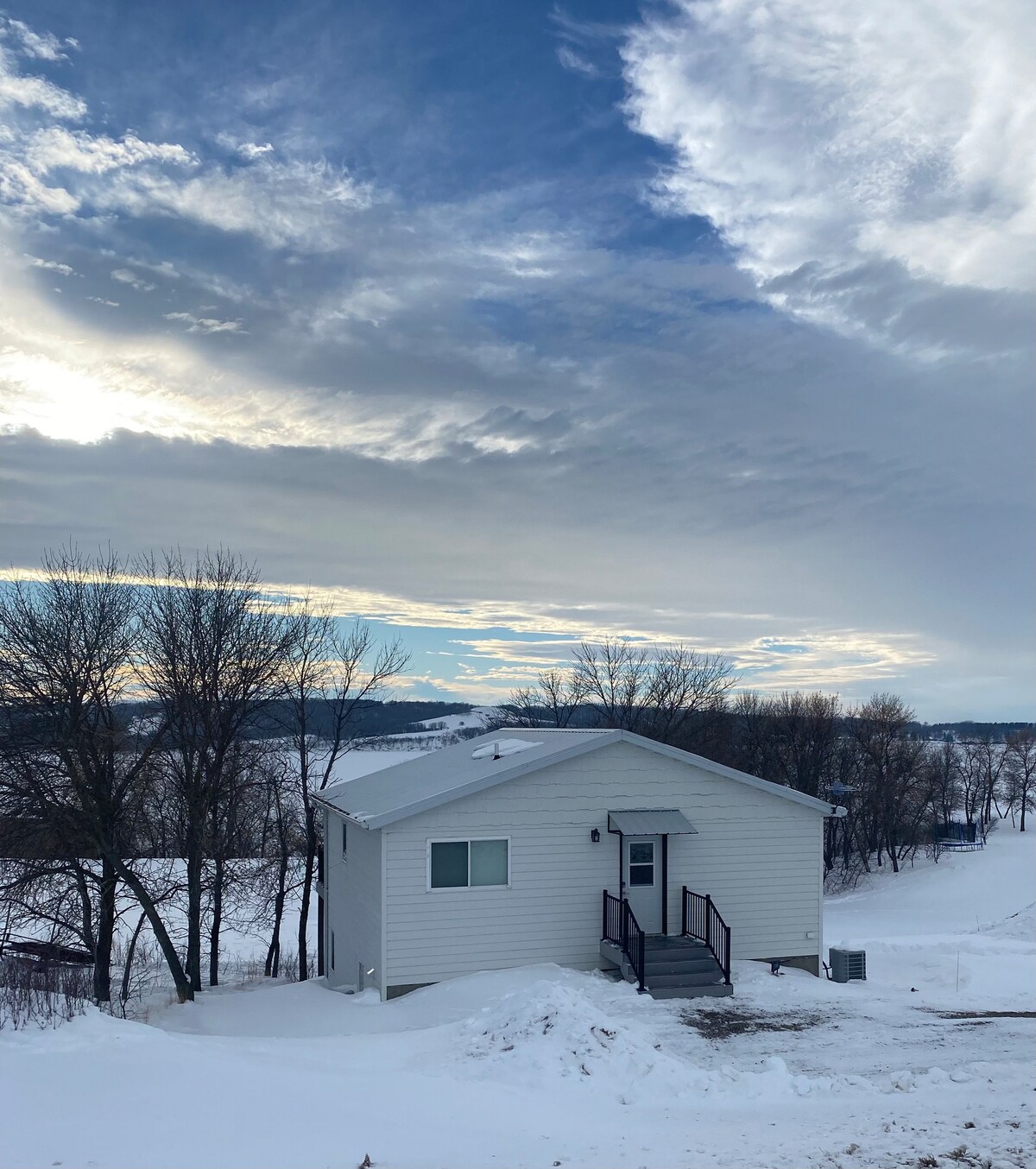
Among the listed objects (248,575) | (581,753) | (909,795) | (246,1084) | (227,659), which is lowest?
(909,795)

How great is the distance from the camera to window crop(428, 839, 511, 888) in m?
15.2

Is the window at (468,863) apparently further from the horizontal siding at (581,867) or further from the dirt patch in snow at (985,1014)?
the dirt patch in snow at (985,1014)

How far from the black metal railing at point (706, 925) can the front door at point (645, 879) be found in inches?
19.8

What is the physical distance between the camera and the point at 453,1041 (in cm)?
1099

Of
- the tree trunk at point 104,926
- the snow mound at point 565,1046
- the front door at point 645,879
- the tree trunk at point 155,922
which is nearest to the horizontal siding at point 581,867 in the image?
the front door at point 645,879

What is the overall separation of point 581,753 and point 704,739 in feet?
101

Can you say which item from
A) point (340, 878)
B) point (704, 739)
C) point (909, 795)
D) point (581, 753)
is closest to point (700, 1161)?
point (581, 753)

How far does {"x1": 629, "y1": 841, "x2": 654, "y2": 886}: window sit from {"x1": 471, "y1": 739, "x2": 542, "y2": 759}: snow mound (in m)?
2.94

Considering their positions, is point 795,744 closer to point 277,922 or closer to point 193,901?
point 277,922

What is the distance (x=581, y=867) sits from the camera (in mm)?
15859

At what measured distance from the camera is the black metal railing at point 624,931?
46.6 ft

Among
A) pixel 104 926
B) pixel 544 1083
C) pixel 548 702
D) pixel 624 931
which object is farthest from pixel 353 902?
pixel 548 702

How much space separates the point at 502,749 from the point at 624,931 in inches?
212

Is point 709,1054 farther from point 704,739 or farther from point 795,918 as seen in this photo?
point 704,739
